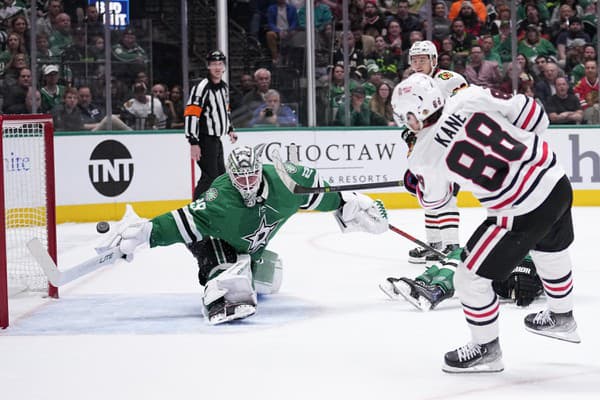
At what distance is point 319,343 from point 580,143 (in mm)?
5720

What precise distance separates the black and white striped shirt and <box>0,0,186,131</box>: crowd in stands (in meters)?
1.24

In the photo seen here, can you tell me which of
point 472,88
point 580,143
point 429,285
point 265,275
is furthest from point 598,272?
point 580,143

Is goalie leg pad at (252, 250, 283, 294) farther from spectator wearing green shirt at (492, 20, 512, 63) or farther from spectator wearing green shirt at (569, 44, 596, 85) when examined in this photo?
spectator wearing green shirt at (569, 44, 596, 85)

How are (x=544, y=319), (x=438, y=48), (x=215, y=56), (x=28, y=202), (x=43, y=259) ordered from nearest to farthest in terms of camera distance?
1. (x=544, y=319)
2. (x=43, y=259)
3. (x=28, y=202)
4. (x=215, y=56)
5. (x=438, y=48)

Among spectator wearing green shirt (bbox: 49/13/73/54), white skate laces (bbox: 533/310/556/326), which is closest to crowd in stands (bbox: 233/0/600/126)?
spectator wearing green shirt (bbox: 49/13/73/54)

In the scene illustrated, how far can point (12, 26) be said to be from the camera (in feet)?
26.8

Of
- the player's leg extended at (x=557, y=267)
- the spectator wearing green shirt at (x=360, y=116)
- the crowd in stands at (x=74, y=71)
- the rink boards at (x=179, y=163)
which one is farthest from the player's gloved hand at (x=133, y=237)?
the spectator wearing green shirt at (x=360, y=116)

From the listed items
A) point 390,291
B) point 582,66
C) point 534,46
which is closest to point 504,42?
point 534,46

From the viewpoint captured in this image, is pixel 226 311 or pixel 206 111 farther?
pixel 206 111

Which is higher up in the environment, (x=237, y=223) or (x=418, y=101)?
(x=418, y=101)

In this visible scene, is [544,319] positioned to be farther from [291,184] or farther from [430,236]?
[430,236]

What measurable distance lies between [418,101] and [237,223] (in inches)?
55.3

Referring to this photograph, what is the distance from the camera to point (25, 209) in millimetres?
5125

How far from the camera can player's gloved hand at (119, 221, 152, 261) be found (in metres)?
4.11
